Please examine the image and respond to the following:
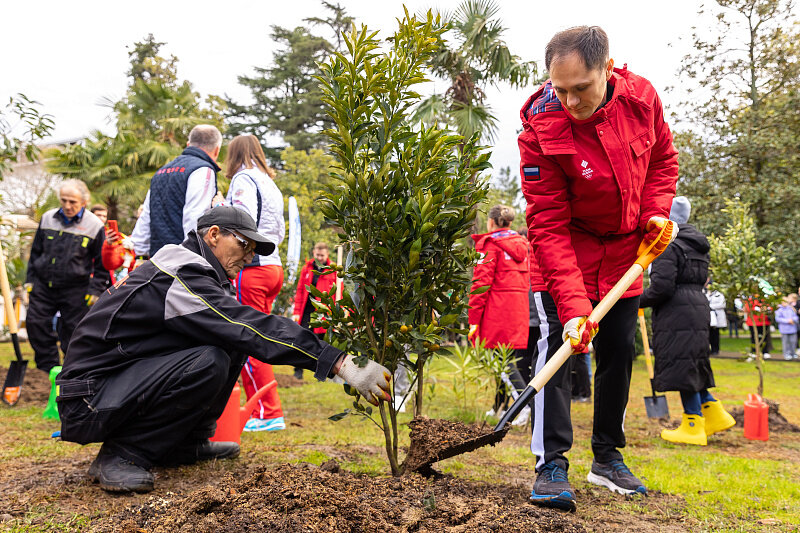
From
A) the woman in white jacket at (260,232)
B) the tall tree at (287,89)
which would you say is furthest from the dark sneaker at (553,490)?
the tall tree at (287,89)

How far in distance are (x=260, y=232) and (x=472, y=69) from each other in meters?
11.5

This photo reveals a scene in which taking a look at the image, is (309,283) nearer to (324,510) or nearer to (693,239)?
(693,239)

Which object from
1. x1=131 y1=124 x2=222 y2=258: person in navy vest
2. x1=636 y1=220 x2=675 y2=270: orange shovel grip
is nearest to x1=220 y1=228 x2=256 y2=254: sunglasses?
x1=131 y1=124 x2=222 y2=258: person in navy vest

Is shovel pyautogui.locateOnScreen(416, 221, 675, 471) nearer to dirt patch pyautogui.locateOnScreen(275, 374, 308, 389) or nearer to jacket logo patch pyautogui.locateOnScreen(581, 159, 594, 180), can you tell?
jacket logo patch pyautogui.locateOnScreen(581, 159, 594, 180)

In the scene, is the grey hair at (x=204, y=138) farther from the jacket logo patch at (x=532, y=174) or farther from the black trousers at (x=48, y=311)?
the jacket logo patch at (x=532, y=174)

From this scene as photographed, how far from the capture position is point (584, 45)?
2.65m

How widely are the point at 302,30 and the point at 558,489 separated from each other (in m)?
38.3

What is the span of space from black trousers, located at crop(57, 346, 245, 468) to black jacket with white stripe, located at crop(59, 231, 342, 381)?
Answer: 0.07 meters

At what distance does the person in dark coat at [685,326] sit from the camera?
539 centimetres

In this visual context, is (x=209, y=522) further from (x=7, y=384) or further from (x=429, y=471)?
(x=7, y=384)

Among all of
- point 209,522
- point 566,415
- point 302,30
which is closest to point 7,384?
point 209,522

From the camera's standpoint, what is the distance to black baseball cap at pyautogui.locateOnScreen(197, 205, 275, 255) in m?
3.31

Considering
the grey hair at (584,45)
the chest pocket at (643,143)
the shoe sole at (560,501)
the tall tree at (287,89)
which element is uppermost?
the tall tree at (287,89)

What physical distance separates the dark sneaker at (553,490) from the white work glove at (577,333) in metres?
0.64
